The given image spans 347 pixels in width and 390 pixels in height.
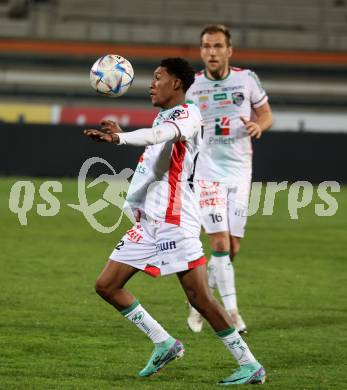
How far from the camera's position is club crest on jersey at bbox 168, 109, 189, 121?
21.2 feet

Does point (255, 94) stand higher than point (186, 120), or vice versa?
point (255, 94)

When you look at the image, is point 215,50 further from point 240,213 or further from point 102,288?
point 102,288

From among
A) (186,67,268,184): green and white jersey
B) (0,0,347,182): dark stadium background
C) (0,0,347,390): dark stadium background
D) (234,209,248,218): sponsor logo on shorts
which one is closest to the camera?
(0,0,347,390): dark stadium background

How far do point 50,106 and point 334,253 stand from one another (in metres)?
17.3

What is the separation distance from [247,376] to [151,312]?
283 cm

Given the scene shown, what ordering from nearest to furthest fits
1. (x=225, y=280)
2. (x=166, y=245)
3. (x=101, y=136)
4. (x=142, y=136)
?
(x=101, y=136), (x=142, y=136), (x=166, y=245), (x=225, y=280)

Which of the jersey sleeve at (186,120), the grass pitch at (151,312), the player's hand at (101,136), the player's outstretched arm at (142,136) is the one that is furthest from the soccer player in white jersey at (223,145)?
the player's hand at (101,136)

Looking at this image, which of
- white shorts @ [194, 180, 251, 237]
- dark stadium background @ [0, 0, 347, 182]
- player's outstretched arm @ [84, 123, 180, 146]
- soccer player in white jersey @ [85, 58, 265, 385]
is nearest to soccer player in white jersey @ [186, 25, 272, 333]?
white shorts @ [194, 180, 251, 237]

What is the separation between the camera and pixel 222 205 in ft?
29.1

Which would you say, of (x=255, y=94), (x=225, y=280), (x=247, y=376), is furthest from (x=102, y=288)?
(x=255, y=94)

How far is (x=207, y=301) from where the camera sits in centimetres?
655

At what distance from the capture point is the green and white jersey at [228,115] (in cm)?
920

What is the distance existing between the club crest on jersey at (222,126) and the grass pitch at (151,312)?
162 cm

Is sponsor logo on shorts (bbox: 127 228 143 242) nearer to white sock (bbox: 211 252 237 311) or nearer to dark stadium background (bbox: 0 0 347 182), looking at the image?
white sock (bbox: 211 252 237 311)
